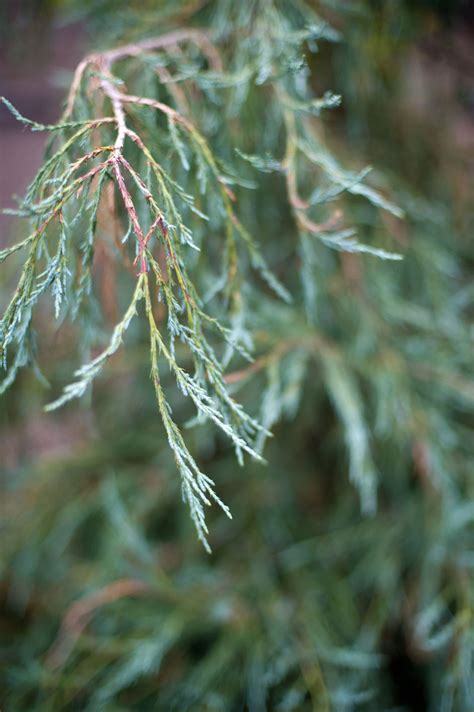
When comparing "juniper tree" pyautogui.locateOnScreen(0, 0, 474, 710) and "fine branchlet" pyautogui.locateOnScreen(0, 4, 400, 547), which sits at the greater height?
"fine branchlet" pyautogui.locateOnScreen(0, 4, 400, 547)

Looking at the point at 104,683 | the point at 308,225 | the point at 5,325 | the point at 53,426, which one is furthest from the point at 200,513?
the point at 53,426

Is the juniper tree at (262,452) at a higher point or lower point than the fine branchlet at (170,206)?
lower

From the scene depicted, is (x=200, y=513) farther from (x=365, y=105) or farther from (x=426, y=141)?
(x=426, y=141)

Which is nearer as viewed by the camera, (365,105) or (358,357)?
(358,357)

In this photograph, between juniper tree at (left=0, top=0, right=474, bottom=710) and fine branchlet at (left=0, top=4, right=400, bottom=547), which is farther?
juniper tree at (left=0, top=0, right=474, bottom=710)

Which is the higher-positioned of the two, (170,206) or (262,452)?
(170,206)

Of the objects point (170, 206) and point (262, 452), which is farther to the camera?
point (262, 452)

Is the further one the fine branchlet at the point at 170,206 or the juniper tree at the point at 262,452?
the juniper tree at the point at 262,452

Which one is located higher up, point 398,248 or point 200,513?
point 200,513
